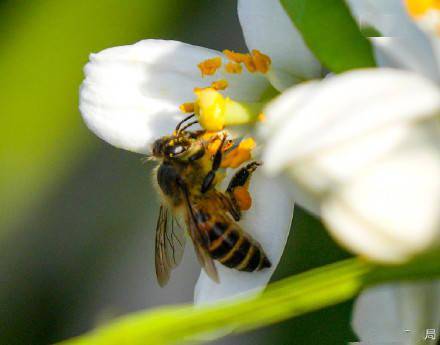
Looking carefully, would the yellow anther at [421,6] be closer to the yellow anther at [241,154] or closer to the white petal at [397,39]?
the white petal at [397,39]

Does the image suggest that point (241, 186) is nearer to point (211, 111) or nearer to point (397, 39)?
point (211, 111)

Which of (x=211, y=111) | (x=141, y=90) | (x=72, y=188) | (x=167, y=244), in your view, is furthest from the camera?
(x=72, y=188)

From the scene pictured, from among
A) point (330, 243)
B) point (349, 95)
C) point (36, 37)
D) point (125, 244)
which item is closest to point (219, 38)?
point (125, 244)

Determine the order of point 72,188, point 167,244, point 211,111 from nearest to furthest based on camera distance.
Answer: point 211,111 < point 167,244 < point 72,188

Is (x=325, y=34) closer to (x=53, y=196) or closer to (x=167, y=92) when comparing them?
(x=167, y=92)

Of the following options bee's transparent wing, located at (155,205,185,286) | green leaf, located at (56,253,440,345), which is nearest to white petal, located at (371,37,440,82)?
green leaf, located at (56,253,440,345)

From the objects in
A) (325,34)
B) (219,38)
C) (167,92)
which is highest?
(325,34)

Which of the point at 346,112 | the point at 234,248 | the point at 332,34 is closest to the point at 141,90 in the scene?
the point at 234,248
